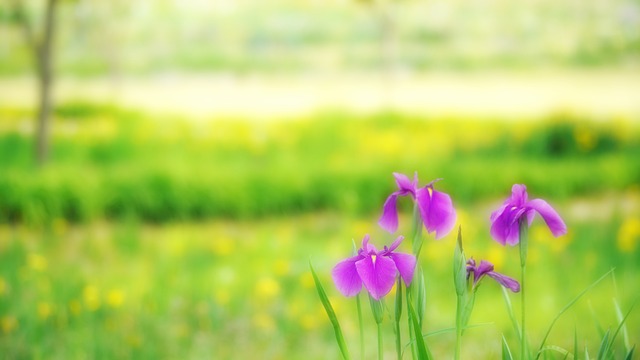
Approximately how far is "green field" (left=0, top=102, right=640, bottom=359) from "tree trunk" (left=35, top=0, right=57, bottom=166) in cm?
6

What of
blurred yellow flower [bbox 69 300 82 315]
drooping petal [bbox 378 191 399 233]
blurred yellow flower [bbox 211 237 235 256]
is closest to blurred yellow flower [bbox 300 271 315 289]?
blurred yellow flower [bbox 211 237 235 256]

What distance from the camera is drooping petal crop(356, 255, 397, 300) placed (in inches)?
35.9

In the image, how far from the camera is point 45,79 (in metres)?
3.38

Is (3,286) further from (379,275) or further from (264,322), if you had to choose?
(379,275)

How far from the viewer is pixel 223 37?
3668mm

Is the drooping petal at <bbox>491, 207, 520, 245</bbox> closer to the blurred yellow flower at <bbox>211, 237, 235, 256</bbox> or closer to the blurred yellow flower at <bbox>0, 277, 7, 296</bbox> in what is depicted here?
the blurred yellow flower at <bbox>0, 277, 7, 296</bbox>

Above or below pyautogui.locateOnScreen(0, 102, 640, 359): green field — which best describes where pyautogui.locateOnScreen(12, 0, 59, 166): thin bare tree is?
above


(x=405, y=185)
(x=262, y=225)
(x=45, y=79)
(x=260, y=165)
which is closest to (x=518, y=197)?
(x=405, y=185)

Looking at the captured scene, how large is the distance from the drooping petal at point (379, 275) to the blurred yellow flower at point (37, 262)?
2.04 metres

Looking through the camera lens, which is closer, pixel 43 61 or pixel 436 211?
pixel 436 211

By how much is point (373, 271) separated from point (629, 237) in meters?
2.28

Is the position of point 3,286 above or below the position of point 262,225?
above

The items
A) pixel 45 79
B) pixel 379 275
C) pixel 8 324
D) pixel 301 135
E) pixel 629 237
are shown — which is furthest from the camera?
pixel 301 135

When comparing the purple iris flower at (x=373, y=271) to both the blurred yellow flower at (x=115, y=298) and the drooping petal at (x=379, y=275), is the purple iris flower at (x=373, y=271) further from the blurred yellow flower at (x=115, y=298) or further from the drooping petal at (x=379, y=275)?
the blurred yellow flower at (x=115, y=298)
